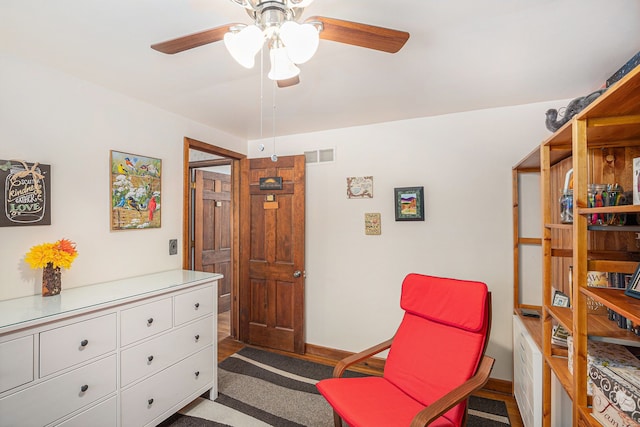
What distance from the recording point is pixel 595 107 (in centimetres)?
112

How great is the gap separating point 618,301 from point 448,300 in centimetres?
95

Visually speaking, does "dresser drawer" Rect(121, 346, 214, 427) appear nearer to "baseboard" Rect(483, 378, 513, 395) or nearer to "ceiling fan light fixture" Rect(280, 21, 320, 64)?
"ceiling fan light fixture" Rect(280, 21, 320, 64)

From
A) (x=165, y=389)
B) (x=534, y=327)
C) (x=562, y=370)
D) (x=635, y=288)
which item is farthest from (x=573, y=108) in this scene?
(x=165, y=389)

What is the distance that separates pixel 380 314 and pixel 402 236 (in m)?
0.81

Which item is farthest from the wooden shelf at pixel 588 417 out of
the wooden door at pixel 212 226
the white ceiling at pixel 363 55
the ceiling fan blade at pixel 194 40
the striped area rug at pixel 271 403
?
the wooden door at pixel 212 226

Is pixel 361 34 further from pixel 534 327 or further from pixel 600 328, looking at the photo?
pixel 534 327

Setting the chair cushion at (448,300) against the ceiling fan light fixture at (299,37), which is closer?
the ceiling fan light fixture at (299,37)

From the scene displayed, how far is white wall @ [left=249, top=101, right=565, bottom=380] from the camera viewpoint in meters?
2.57

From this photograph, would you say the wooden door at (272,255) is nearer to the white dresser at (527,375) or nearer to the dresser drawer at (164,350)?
the dresser drawer at (164,350)

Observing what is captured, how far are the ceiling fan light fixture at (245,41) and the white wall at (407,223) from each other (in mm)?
2086

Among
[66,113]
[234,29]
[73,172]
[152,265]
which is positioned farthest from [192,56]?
[152,265]

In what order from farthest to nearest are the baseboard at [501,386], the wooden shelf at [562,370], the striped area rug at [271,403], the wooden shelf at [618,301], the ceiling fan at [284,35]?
the baseboard at [501,386]
the striped area rug at [271,403]
the wooden shelf at [562,370]
the ceiling fan at [284,35]
the wooden shelf at [618,301]

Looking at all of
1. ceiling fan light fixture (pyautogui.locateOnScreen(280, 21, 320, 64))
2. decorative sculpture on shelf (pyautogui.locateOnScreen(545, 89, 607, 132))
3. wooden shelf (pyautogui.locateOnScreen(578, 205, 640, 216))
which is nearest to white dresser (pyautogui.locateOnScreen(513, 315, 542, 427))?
wooden shelf (pyautogui.locateOnScreen(578, 205, 640, 216))

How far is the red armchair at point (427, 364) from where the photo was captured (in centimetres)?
160
